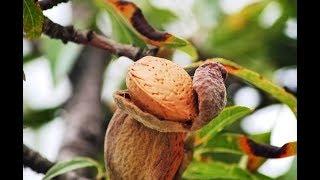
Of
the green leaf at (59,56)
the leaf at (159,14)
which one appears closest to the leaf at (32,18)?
the green leaf at (59,56)

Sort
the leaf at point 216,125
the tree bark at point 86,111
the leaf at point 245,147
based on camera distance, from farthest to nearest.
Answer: the tree bark at point 86,111 → the leaf at point 216,125 → the leaf at point 245,147

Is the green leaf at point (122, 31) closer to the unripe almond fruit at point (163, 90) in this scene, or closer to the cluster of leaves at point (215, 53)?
the cluster of leaves at point (215, 53)

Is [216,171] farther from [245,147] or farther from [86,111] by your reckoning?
[86,111]

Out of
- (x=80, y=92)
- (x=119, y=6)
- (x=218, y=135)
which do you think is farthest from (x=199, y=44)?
(x=119, y=6)

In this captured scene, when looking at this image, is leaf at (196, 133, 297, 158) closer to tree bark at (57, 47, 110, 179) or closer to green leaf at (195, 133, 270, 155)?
green leaf at (195, 133, 270, 155)

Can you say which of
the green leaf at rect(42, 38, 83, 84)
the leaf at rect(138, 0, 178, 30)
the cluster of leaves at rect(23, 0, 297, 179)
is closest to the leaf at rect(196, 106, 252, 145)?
the cluster of leaves at rect(23, 0, 297, 179)

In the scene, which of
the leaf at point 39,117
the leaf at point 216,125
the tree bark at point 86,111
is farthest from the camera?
the leaf at point 39,117
